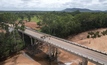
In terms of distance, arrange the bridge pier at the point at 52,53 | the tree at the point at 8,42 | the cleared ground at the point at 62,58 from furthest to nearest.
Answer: the tree at the point at 8,42, the bridge pier at the point at 52,53, the cleared ground at the point at 62,58

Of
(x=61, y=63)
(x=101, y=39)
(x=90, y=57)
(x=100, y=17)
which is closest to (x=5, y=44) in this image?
(x=61, y=63)

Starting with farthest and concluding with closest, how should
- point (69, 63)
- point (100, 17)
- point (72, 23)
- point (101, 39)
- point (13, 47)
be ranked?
point (100, 17), point (72, 23), point (101, 39), point (13, 47), point (69, 63)

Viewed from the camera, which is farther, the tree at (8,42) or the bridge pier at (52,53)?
the tree at (8,42)

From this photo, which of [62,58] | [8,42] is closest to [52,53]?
[62,58]

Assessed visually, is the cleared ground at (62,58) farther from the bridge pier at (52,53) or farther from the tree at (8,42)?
the tree at (8,42)

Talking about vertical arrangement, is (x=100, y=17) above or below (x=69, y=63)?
above

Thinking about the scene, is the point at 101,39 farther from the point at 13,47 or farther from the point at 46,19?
the point at 13,47

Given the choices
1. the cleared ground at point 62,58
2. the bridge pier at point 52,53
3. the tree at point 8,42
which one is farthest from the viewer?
the tree at point 8,42

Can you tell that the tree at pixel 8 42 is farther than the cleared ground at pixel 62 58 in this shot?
Yes

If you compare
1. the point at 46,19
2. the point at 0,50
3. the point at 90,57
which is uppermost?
the point at 46,19

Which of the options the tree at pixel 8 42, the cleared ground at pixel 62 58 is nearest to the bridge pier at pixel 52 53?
the cleared ground at pixel 62 58

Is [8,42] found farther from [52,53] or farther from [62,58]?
[62,58]
